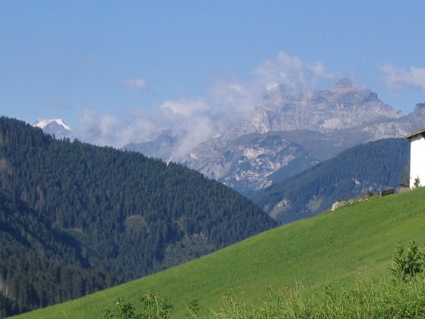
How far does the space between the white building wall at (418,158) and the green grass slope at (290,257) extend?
9151 mm

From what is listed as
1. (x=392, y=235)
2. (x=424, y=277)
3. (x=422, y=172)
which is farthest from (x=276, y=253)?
(x=424, y=277)

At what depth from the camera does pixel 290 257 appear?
43.8m

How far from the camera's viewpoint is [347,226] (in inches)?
1849

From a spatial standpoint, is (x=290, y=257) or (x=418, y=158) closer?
(x=290, y=257)

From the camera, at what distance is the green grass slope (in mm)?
38844

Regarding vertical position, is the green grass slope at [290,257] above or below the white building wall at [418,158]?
below

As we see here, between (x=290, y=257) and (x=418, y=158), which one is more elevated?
(x=418, y=158)

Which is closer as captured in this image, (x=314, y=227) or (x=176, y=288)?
(x=176, y=288)

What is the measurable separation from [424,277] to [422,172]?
150 feet

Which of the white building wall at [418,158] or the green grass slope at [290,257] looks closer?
the green grass slope at [290,257]

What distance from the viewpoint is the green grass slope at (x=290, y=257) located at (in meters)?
38.8

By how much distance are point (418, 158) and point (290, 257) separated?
70.3 ft

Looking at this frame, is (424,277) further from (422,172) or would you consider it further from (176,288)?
(422,172)

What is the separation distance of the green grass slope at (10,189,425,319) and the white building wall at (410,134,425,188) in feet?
Answer: 30.0
